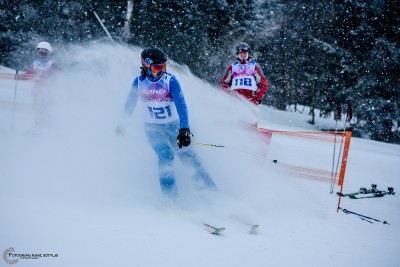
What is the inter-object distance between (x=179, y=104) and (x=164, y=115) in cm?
33

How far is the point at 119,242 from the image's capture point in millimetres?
2959

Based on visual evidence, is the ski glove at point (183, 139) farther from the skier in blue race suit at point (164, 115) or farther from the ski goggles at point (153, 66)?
the ski goggles at point (153, 66)

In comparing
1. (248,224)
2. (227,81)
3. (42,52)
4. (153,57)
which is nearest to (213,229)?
(248,224)

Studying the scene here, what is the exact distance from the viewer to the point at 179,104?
164 inches

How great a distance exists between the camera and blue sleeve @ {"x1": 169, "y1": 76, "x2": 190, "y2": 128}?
415 centimetres

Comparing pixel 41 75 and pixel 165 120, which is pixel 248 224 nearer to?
pixel 165 120

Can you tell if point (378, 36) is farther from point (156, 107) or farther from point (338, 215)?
point (156, 107)

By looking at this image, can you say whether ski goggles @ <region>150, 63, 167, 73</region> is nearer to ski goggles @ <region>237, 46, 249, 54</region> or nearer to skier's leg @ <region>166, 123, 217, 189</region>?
skier's leg @ <region>166, 123, 217, 189</region>

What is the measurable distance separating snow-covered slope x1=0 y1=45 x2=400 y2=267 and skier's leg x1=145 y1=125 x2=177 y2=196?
0.22m

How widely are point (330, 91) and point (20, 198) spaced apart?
57.9ft

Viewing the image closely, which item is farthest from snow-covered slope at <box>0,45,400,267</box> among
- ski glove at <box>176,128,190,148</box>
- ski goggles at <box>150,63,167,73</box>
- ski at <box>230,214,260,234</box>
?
ski goggles at <box>150,63,167,73</box>

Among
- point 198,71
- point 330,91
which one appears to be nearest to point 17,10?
point 198,71

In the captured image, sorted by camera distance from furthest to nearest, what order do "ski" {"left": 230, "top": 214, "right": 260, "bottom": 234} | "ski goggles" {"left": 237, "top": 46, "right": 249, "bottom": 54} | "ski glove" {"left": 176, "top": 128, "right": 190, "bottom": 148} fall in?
"ski goggles" {"left": 237, "top": 46, "right": 249, "bottom": 54}
"ski glove" {"left": 176, "top": 128, "right": 190, "bottom": 148}
"ski" {"left": 230, "top": 214, "right": 260, "bottom": 234}

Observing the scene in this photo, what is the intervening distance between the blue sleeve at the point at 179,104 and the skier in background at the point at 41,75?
4.64 meters
